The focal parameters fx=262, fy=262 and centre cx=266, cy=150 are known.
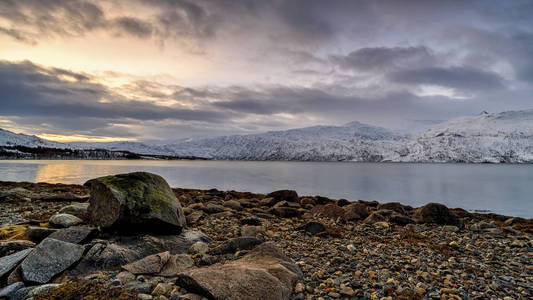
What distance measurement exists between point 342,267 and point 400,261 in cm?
183

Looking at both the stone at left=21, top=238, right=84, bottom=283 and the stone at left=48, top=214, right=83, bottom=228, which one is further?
the stone at left=48, top=214, right=83, bottom=228

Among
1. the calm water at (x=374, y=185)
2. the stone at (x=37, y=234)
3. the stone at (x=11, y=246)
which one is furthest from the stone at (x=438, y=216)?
the calm water at (x=374, y=185)

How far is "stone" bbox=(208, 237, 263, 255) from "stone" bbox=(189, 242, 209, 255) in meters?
0.23

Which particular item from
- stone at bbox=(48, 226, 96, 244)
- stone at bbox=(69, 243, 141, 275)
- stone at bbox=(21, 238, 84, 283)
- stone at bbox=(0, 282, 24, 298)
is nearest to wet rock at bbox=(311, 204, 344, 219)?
stone at bbox=(69, 243, 141, 275)

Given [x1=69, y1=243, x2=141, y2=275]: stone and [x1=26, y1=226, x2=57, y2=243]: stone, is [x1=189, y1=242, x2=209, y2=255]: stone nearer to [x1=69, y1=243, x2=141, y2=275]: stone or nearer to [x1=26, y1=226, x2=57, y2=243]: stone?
[x1=69, y1=243, x2=141, y2=275]: stone

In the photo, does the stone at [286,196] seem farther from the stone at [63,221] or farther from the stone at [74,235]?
the stone at [74,235]

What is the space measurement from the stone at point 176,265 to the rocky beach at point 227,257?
0.02 m

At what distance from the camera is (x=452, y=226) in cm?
1226

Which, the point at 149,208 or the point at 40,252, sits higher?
the point at 149,208

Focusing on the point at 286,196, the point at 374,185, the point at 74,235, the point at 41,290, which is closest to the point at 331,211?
the point at 286,196

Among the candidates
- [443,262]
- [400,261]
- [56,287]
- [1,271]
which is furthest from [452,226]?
[1,271]

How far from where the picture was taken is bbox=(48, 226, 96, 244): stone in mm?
6992

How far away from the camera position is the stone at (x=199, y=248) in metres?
7.58

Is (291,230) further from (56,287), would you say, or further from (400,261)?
(56,287)
